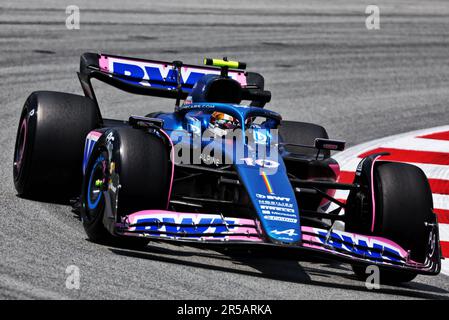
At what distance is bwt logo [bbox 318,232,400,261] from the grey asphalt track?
0.27 metres

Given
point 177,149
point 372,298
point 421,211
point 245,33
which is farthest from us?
point 245,33

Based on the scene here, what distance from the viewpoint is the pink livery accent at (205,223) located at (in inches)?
305

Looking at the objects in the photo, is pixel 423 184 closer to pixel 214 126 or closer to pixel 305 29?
pixel 214 126

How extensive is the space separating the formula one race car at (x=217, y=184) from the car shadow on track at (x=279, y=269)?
16cm

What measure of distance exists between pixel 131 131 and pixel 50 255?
122 cm

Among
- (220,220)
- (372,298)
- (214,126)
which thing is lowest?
(372,298)

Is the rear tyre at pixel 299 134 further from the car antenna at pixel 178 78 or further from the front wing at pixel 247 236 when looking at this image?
the front wing at pixel 247 236

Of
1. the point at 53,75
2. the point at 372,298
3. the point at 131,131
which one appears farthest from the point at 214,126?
the point at 53,75

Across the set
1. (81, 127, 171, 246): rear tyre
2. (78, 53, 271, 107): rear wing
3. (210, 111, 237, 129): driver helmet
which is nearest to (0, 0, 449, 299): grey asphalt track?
(81, 127, 171, 246): rear tyre

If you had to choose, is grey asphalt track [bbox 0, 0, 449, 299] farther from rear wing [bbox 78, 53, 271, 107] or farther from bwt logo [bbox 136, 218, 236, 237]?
rear wing [bbox 78, 53, 271, 107]

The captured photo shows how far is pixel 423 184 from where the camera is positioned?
8352 mm

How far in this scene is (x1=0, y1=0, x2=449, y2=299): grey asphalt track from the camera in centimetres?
743

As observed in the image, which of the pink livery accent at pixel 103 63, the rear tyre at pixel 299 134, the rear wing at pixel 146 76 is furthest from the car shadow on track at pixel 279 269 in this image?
the pink livery accent at pixel 103 63

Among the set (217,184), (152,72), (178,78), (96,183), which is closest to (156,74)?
(152,72)
